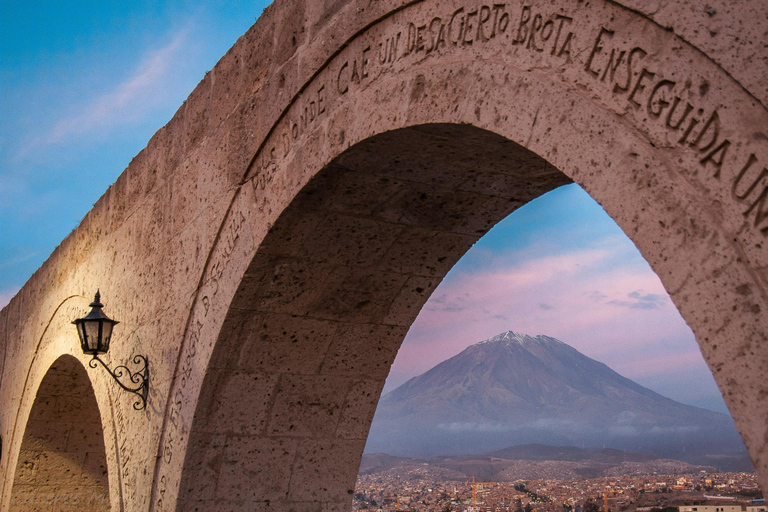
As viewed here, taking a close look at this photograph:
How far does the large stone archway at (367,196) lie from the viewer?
4.17 feet

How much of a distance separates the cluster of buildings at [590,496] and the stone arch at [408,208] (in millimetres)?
823

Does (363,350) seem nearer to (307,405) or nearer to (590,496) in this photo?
(307,405)

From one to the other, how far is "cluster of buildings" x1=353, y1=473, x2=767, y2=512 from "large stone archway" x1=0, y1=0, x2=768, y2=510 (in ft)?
2.80

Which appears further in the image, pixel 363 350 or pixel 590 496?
pixel 363 350

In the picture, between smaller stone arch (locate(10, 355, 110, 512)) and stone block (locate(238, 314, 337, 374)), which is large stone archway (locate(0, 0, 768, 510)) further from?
smaller stone arch (locate(10, 355, 110, 512))

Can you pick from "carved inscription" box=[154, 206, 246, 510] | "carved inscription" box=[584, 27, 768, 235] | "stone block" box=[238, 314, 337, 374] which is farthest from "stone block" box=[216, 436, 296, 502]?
"carved inscription" box=[584, 27, 768, 235]

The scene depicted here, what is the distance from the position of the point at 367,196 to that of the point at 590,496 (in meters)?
1.81

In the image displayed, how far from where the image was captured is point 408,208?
2957 millimetres

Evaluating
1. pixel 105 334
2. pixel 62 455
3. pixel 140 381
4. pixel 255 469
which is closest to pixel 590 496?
pixel 255 469

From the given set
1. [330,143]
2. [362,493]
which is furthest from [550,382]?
[330,143]

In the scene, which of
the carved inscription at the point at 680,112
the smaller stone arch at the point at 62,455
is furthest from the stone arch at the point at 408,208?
the smaller stone arch at the point at 62,455

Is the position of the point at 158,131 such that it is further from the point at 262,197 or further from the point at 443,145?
the point at 443,145

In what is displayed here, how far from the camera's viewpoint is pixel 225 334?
323 centimetres

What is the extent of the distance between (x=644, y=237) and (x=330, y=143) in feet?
4.83
